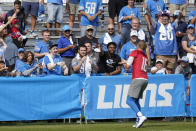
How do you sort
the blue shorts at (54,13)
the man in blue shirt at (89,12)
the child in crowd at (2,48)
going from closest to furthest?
the child in crowd at (2,48)
the man in blue shirt at (89,12)
the blue shorts at (54,13)

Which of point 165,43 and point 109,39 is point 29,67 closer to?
point 109,39

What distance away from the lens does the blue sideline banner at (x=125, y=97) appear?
13305mm

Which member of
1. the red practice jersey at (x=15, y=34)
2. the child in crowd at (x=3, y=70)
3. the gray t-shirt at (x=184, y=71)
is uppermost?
the red practice jersey at (x=15, y=34)

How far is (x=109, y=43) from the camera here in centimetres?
1489

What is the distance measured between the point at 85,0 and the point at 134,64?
18.5ft

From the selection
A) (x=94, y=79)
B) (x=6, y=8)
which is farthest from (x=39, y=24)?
(x=94, y=79)

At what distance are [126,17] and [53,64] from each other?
3828 millimetres

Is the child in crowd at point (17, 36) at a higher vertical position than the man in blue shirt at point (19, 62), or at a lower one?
higher

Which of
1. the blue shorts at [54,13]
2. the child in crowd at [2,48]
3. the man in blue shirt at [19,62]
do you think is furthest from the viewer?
the blue shorts at [54,13]

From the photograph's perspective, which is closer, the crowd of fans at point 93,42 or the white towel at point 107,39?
the crowd of fans at point 93,42

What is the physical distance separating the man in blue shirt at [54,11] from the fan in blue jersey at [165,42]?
3.24 metres

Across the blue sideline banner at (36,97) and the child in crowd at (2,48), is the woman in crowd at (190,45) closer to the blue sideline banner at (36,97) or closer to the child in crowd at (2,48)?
the blue sideline banner at (36,97)

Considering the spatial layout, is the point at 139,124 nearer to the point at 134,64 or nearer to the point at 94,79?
the point at 134,64

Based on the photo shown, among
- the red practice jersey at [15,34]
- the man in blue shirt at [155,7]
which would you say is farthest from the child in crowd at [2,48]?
the man in blue shirt at [155,7]
